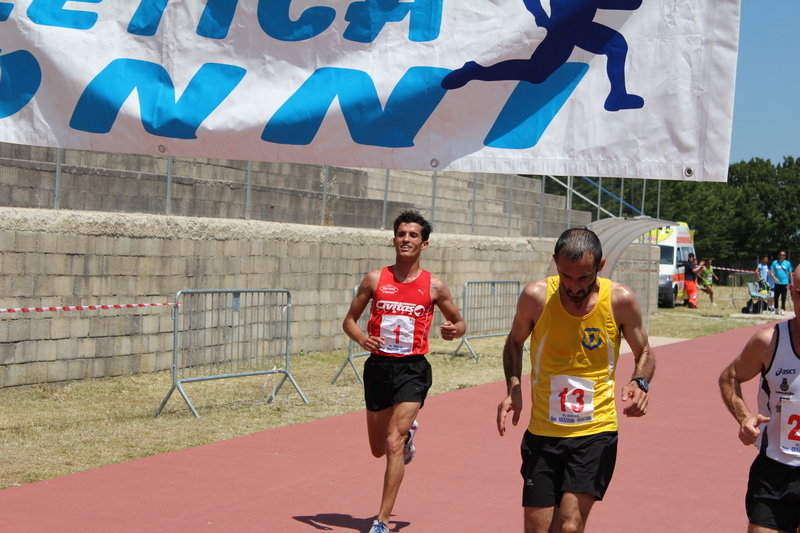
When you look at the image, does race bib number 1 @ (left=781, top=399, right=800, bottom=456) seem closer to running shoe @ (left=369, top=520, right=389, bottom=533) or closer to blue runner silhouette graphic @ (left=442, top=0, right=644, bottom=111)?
blue runner silhouette graphic @ (left=442, top=0, right=644, bottom=111)

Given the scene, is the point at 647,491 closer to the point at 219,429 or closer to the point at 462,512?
the point at 462,512

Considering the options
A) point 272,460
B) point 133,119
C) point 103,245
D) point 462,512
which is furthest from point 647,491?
point 103,245

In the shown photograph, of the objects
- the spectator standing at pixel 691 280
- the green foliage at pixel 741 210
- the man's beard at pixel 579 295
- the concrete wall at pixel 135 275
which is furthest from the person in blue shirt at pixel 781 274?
the man's beard at pixel 579 295

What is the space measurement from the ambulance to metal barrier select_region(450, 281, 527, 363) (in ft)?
46.7

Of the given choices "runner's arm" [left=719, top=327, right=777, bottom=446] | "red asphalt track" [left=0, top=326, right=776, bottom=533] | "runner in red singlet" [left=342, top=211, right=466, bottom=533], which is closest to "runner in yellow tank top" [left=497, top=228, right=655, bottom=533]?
"runner's arm" [left=719, top=327, right=777, bottom=446]

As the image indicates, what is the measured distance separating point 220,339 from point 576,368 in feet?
27.2

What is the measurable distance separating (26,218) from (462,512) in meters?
6.46

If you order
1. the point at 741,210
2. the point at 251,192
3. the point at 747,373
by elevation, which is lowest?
the point at 747,373

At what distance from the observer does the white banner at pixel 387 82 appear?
3713 millimetres

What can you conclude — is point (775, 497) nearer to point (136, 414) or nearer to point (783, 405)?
point (783, 405)

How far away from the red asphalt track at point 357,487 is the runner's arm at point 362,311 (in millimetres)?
1178

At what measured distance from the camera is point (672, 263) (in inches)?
1206

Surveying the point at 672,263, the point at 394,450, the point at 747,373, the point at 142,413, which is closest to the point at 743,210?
the point at 672,263

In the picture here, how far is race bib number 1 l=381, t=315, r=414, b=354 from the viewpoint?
5.99 m
